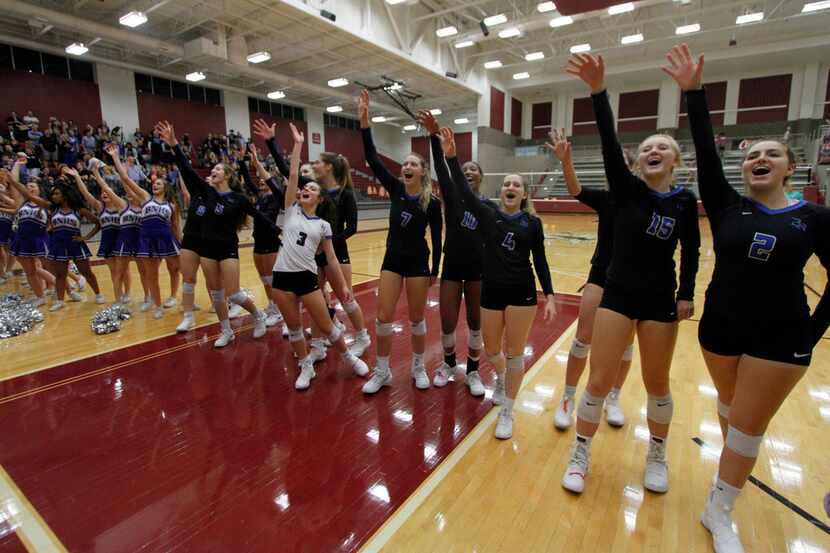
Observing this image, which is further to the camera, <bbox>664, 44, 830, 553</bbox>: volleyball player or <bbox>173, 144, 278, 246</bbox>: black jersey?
<bbox>173, 144, 278, 246</bbox>: black jersey

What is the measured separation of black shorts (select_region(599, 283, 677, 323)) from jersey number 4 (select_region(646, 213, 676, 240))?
10.7 inches

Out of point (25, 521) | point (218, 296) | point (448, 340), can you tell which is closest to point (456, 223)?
point (448, 340)

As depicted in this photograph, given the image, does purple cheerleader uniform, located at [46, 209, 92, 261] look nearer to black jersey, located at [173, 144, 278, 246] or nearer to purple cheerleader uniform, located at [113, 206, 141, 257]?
purple cheerleader uniform, located at [113, 206, 141, 257]

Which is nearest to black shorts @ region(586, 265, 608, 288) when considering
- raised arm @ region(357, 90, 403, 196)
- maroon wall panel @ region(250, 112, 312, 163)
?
raised arm @ region(357, 90, 403, 196)

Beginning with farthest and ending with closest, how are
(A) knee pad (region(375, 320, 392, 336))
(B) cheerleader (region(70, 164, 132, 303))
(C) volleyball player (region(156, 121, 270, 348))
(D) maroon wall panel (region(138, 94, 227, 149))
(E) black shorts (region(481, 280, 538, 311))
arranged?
(D) maroon wall panel (region(138, 94, 227, 149)) → (B) cheerleader (region(70, 164, 132, 303)) → (C) volleyball player (region(156, 121, 270, 348)) → (A) knee pad (region(375, 320, 392, 336)) → (E) black shorts (region(481, 280, 538, 311))

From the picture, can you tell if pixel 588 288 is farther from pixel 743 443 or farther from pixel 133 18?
pixel 133 18

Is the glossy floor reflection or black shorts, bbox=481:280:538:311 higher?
black shorts, bbox=481:280:538:311

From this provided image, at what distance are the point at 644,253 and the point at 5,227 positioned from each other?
8.71 m

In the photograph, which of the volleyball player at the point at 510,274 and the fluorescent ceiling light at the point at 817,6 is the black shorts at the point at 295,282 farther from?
the fluorescent ceiling light at the point at 817,6

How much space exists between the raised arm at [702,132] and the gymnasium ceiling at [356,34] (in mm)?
9522

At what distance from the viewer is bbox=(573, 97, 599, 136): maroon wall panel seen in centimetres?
2494

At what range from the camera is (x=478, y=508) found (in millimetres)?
2201

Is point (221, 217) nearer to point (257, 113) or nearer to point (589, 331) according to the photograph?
point (589, 331)

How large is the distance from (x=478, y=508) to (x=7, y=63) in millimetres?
20316
